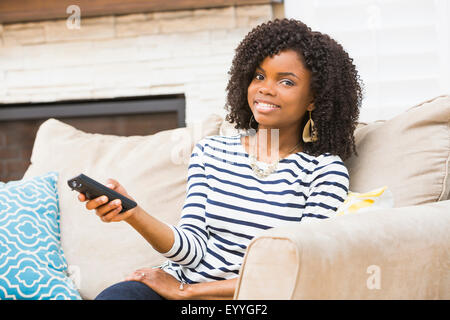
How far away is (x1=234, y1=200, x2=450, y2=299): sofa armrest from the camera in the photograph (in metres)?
0.68

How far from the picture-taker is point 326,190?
1.11m

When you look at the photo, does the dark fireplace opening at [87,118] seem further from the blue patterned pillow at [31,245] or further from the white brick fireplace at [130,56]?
the blue patterned pillow at [31,245]

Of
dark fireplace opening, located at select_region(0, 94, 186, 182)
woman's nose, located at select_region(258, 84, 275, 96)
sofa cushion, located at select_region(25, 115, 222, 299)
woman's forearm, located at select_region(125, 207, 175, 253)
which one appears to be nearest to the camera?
woman's forearm, located at select_region(125, 207, 175, 253)

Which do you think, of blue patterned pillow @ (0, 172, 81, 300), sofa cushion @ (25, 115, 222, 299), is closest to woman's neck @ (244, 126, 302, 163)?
sofa cushion @ (25, 115, 222, 299)

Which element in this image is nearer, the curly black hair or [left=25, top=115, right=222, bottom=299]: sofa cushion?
the curly black hair

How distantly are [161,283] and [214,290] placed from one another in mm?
122

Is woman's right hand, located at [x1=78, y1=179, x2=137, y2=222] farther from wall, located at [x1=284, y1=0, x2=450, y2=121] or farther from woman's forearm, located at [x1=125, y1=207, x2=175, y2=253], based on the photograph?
wall, located at [x1=284, y1=0, x2=450, y2=121]

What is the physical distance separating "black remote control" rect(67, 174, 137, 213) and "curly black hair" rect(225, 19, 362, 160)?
20.1 inches

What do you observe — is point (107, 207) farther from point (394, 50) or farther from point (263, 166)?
point (394, 50)

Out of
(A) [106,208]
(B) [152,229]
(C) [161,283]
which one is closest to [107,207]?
(A) [106,208]

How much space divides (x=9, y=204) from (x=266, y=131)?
27.6 inches

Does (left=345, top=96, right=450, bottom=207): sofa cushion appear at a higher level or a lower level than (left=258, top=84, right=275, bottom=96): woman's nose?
lower

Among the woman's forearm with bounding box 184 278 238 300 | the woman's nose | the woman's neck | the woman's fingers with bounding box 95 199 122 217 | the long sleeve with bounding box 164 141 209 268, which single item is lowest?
the woman's forearm with bounding box 184 278 238 300

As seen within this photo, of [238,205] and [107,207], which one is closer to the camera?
[107,207]
